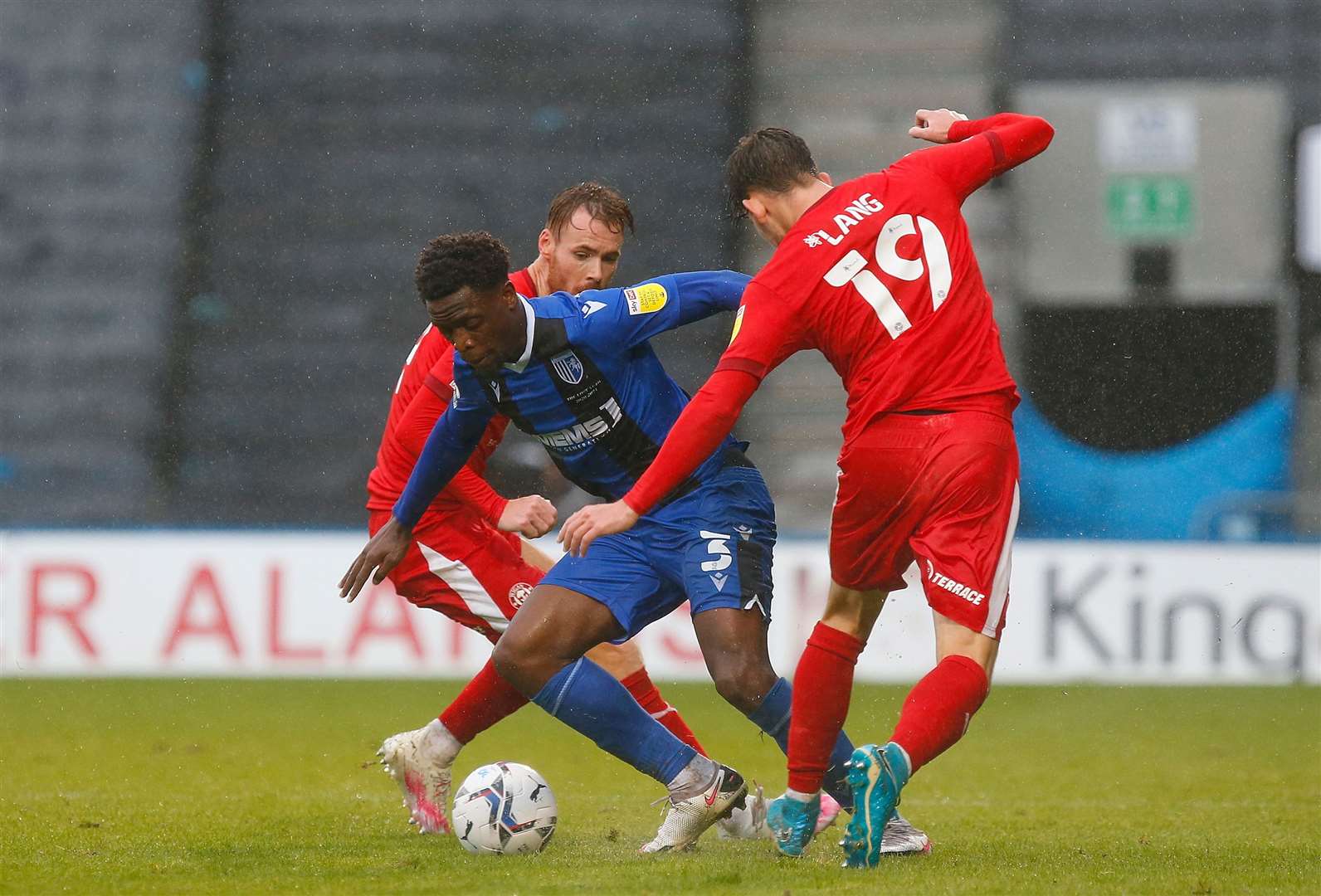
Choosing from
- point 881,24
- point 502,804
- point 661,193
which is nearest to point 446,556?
point 502,804

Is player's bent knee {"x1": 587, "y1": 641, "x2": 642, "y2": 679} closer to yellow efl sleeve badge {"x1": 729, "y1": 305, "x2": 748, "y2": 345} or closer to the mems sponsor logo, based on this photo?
the mems sponsor logo

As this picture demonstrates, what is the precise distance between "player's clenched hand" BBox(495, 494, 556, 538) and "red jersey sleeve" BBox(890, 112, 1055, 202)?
1.27 metres

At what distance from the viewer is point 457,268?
449 cm

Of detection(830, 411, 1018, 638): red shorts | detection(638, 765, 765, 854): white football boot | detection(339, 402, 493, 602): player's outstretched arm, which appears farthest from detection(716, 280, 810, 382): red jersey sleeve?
detection(638, 765, 765, 854): white football boot

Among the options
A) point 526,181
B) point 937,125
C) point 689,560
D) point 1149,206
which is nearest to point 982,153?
point 937,125

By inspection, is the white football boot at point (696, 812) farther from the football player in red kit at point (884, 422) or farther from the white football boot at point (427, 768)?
the white football boot at point (427, 768)

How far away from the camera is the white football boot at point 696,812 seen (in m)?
4.56

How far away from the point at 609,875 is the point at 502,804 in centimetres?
57

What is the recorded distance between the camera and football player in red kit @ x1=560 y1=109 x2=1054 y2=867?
4137mm

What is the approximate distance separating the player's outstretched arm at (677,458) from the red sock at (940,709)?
0.70m

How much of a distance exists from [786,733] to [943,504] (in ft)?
2.65

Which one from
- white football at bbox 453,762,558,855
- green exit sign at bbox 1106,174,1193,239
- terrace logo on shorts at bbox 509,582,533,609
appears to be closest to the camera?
white football at bbox 453,762,558,855

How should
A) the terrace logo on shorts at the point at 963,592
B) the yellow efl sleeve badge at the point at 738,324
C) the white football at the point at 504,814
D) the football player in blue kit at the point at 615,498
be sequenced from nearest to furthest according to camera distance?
1. the terrace logo on shorts at the point at 963,592
2. the yellow efl sleeve badge at the point at 738,324
3. the football player in blue kit at the point at 615,498
4. the white football at the point at 504,814

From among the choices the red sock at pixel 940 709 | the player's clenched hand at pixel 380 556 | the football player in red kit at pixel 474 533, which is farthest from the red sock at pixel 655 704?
the red sock at pixel 940 709
